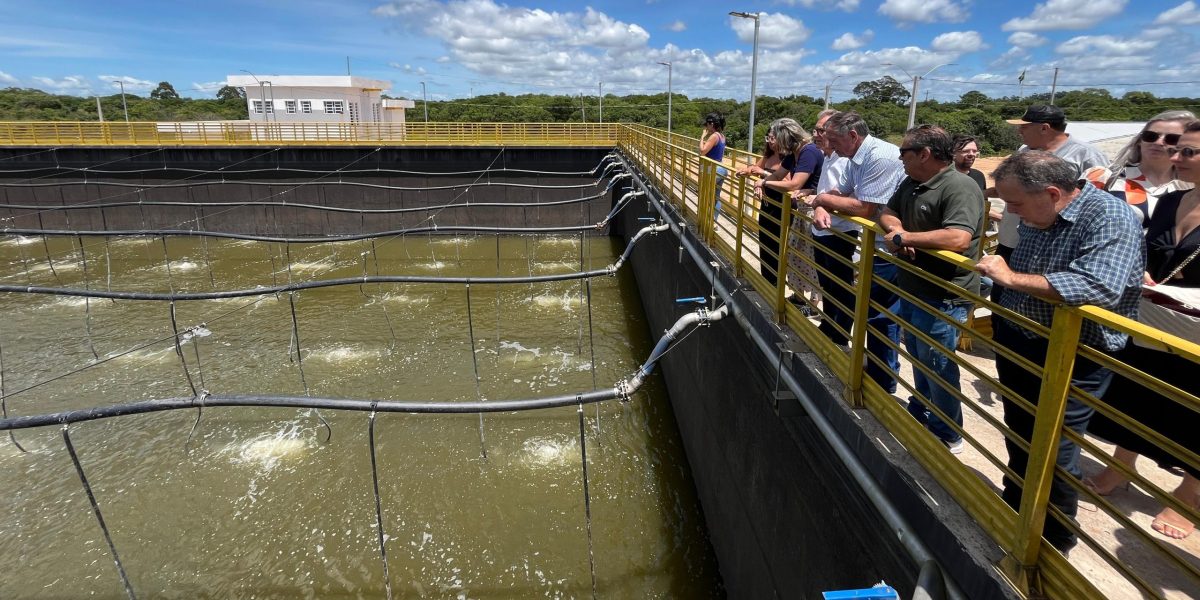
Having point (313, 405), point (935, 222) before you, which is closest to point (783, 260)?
point (935, 222)

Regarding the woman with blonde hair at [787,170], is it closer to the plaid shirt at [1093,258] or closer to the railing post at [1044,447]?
the plaid shirt at [1093,258]

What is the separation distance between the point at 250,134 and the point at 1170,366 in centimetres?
2962

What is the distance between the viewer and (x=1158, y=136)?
315 centimetres

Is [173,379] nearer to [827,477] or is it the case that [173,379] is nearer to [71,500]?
[71,500]

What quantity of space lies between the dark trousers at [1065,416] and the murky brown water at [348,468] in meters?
3.59

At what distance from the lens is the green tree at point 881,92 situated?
171 feet

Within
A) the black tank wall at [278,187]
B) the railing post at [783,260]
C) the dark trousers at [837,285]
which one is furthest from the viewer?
the black tank wall at [278,187]

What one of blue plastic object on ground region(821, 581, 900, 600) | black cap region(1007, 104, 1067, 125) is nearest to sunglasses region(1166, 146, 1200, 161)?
black cap region(1007, 104, 1067, 125)

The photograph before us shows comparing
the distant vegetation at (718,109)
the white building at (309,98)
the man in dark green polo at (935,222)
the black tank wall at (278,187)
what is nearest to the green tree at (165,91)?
the distant vegetation at (718,109)

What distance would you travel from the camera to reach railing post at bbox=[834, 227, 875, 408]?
3.11m

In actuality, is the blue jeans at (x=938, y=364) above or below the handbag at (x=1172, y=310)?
below

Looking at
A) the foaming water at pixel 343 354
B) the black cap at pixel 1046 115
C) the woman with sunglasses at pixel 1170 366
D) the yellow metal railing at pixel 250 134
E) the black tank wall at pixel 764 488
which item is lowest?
the foaming water at pixel 343 354

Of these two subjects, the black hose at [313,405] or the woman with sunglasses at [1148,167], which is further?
the black hose at [313,405]

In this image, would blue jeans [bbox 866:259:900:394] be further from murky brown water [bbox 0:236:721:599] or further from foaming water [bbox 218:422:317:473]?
foaming water [bbox 218:422:317:473]
